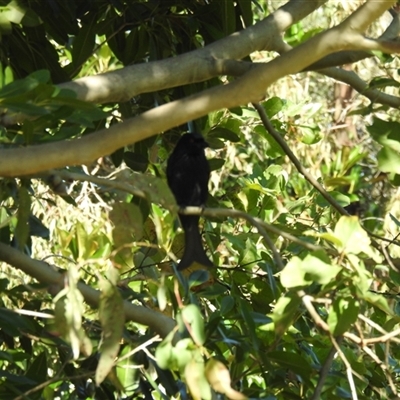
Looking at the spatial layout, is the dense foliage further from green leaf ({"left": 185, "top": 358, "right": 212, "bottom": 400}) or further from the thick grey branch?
the thick grey branch

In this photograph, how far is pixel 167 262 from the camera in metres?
3.54

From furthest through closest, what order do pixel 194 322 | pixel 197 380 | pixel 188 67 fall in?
pixel 188 67 → pixel 194 322 → pixel 197 380

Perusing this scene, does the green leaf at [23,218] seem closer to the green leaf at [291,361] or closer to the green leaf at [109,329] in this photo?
the green leaf at [109,329]

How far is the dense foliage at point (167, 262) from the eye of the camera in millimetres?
2207

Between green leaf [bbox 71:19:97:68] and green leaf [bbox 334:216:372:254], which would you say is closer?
green leaf [bbox 334:216:372:254]

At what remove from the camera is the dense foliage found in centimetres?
221

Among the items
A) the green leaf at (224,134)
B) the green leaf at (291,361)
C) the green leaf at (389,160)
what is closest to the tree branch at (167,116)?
the green leaf at (389,160)

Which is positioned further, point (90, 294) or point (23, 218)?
point (90, 294)

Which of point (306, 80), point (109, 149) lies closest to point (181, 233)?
point (109, 149)

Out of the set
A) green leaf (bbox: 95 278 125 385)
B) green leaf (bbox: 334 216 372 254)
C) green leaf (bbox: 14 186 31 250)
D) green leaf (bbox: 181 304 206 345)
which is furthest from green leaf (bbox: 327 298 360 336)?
green leaf (bbox: 14 186 31 250)

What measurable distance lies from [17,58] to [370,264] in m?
1.44

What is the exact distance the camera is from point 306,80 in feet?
29.5

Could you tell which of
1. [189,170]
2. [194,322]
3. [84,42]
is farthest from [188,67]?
[189,170]

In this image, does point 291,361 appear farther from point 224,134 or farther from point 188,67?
point 224,134
